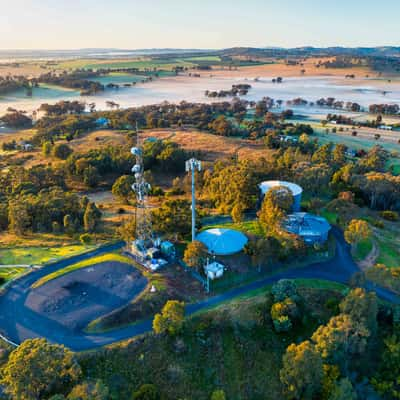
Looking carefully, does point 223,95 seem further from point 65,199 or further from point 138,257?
point 138,257

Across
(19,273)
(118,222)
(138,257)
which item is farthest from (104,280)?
(118,222)

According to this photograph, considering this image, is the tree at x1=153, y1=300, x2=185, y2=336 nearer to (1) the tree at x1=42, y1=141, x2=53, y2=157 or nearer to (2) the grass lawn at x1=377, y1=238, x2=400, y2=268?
(2) the grass lawn at x1=377, y1=238, x2=400, y2=268

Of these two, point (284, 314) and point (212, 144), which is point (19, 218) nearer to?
point (284, 314)

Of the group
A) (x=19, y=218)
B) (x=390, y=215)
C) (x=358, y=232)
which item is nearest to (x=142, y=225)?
(x=19, y=218)

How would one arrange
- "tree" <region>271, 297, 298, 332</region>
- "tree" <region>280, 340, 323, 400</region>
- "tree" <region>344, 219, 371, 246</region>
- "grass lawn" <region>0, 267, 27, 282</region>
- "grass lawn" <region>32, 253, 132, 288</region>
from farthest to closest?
"tree" <region>344, 219, 371, 246</region> < "grass lawn" <region>0, 267, 27, 282</region> < "grass lawn" <region>32, 253, 132, 288</region> < "tree" <region>271, 297, 298, 332</region> < "tree" <region>280, 340, 323, 400</region>

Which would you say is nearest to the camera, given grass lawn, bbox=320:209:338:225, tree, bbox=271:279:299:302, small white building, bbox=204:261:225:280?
tree, bbox=271:279:299:302

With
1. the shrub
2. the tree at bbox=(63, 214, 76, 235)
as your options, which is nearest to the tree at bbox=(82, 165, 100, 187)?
the tree at bbox=(63, 214, 76, 235)

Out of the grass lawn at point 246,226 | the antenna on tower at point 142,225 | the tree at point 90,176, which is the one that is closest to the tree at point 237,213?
the grass lawn at point 246,226

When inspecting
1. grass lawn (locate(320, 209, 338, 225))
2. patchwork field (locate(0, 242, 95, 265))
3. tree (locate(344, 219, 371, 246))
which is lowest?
patchwork field (locate(0, 242, 95, 265))
